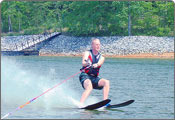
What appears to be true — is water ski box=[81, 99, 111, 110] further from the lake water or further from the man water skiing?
the man water skiing

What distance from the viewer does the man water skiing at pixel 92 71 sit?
34.3ft

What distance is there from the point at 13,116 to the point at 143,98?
4.97m

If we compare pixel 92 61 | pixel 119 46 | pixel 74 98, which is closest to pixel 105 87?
pixel 92 61

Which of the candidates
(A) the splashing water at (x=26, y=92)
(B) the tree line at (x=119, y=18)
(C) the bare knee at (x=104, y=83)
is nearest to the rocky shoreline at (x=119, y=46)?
(B) the tree line at (x=119, y=18)

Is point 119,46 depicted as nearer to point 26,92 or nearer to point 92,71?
point 26,92

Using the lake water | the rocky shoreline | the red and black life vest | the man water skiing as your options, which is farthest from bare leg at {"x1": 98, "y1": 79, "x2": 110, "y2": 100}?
the rocky shoreline

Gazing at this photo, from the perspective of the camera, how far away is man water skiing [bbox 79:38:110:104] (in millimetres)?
10445

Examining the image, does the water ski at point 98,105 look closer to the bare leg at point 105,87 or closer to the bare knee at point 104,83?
the bare leg at point 105,87

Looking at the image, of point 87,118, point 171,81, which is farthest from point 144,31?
point 87,118

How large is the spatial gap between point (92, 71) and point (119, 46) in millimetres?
31425

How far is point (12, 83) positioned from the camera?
13.9 metres

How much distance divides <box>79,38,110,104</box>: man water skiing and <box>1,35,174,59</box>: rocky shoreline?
29.0 meters

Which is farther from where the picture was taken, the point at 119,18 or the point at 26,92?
the point at 119,18

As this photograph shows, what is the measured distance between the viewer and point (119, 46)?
138 feet
